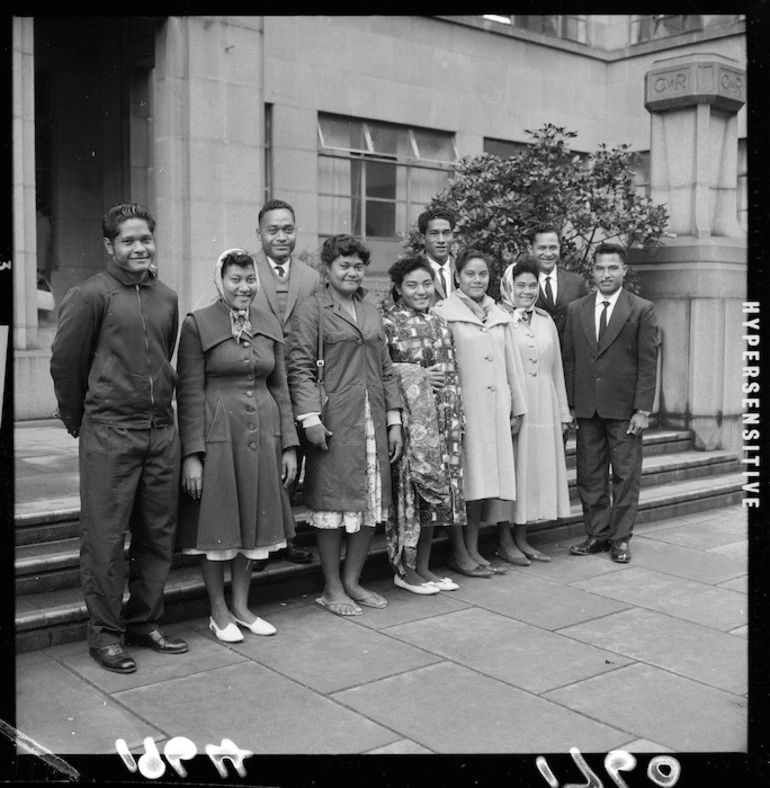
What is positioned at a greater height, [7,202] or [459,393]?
[7,202]

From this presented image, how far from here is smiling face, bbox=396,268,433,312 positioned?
5.98 m

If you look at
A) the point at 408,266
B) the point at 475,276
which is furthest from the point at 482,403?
the point at 408,266

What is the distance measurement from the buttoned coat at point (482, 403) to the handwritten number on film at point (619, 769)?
259cm

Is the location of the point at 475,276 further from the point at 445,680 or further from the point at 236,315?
the point at 445,680

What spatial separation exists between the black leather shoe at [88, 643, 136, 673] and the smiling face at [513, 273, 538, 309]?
140 inches

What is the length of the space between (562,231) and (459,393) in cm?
380

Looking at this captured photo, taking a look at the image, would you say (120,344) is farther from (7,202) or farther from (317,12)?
(317,12)

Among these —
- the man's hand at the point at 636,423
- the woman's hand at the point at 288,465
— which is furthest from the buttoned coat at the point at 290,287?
the man's hand at the point at 636,423

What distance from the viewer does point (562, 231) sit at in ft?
30.8

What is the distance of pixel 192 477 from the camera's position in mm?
5027

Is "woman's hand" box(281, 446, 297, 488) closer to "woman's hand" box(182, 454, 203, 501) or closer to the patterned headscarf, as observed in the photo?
"woman's hand" box(182, 454, 203, 501)

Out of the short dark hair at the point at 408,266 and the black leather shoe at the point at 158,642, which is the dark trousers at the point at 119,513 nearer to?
the black leather shoe at the point at 158,642

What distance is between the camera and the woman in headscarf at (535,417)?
6.75 metres
